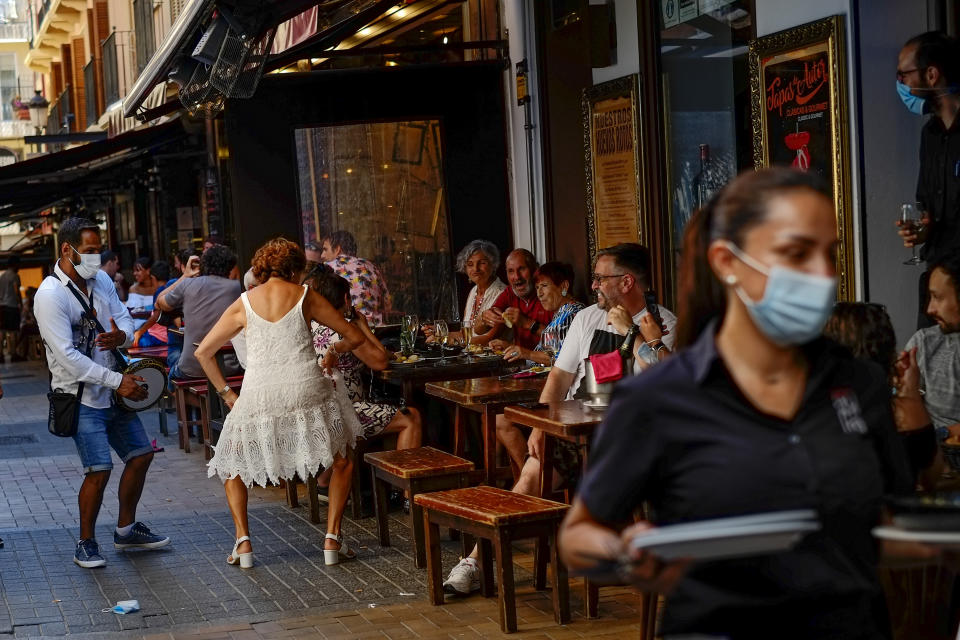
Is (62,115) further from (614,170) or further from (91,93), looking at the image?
(614,170)

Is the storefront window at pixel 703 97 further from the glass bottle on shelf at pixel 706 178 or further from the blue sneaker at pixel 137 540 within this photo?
the blue sneaker at pixel 137 540

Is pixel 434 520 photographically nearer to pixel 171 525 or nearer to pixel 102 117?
pixel 171 525

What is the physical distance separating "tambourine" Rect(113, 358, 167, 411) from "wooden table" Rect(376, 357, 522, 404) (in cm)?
136

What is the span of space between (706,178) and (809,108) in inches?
65.8

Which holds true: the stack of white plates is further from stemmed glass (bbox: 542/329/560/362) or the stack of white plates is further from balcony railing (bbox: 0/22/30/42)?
balcony railing (bbox: 0/22/30/42)

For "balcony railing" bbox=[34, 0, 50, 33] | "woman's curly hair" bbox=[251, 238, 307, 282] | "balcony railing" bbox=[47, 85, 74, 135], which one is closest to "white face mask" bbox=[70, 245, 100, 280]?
"woman's curly hair" bbox=[251, 238, 307, 282]

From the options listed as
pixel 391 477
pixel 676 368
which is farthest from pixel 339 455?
pixel 676 368

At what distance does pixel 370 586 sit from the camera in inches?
277

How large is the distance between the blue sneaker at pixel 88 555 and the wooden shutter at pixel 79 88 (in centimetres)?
2811

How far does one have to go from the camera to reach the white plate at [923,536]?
2330 mm

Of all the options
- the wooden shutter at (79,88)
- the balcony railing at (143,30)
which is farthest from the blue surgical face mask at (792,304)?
the wooden shutter at (79,88)

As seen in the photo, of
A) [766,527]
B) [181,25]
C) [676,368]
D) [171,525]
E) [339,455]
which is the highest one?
[181,25]

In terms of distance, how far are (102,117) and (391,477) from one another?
77.6ft

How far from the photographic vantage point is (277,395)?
7457 mm
